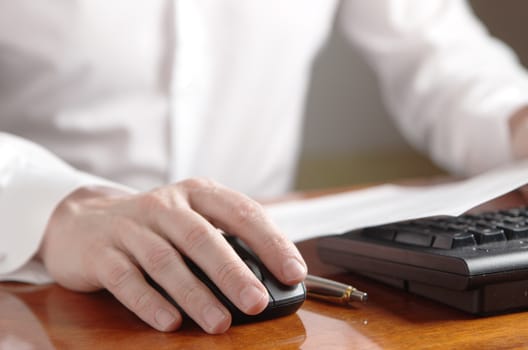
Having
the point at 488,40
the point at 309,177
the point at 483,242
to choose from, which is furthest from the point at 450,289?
the point at 309,177

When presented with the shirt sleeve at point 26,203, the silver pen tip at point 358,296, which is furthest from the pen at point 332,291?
the shirt sleeve at point 26,203

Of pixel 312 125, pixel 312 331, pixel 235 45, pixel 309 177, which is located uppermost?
pixel 235 45

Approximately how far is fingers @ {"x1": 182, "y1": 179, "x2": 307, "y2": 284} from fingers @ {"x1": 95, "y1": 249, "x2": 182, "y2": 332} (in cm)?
6

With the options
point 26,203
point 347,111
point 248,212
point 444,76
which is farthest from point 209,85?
point 347,111

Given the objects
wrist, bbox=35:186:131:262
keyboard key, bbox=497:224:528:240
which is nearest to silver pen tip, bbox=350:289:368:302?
keyboard key, bbox=497:224:528:240

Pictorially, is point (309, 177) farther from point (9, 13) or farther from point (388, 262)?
point (388, 262)

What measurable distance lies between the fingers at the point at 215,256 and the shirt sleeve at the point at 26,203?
0.48ft

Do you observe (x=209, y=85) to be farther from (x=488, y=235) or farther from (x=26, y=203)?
(x=488, y=235)

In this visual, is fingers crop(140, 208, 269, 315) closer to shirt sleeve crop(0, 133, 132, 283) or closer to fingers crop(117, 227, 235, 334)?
fingers crop(117, 227, 235, 334)

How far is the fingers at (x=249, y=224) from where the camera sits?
18.0 inches

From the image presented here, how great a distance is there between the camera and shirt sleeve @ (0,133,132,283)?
0.60 meters

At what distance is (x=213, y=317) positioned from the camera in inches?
17.1

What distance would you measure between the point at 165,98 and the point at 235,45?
0.15 metres

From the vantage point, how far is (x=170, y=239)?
0.49 meters
